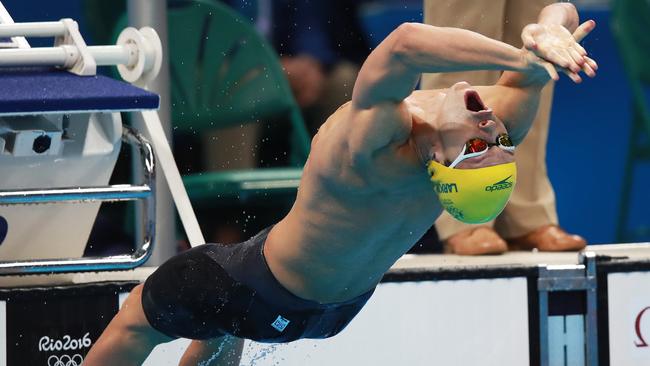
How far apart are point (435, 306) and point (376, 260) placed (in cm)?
86

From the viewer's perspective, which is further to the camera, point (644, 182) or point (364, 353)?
point (644, 182)

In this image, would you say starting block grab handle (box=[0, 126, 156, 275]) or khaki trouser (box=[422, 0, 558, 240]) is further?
khaki trouser (box=[422, 0, 558, 240])

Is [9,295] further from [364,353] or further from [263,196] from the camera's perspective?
[263,196]

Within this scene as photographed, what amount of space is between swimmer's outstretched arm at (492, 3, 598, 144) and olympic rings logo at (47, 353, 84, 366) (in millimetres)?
1453

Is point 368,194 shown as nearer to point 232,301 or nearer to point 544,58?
point 232,301

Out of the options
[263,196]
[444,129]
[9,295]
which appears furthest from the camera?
[263,196]

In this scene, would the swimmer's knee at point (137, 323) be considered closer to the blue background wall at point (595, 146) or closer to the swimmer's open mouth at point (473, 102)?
the swimmer's open mouth at point (473, 102)

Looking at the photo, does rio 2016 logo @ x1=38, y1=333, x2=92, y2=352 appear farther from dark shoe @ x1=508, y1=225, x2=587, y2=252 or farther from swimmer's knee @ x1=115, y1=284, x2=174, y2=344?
dark shoe @ x1=508, y1=225, x2=587, y2=252

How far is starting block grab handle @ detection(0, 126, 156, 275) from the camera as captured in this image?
3.69 m

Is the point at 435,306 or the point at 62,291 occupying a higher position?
the point at 62,291

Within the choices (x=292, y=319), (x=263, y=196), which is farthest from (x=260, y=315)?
(x=263, y=196)

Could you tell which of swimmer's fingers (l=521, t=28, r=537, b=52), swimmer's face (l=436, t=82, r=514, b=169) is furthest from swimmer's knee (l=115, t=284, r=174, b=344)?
swimmer's fingers (l=521, t=28, r=537, b=52)

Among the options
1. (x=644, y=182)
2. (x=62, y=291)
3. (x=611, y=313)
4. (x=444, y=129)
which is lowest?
(x=644, y=182)

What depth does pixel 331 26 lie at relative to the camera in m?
5.32
